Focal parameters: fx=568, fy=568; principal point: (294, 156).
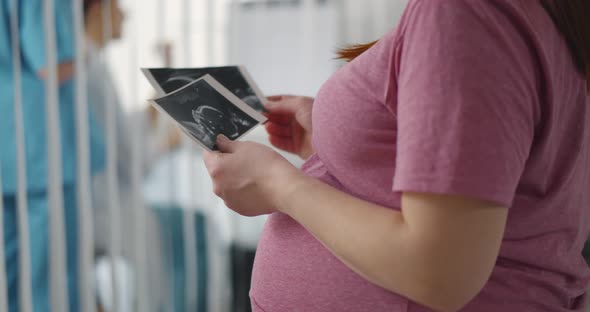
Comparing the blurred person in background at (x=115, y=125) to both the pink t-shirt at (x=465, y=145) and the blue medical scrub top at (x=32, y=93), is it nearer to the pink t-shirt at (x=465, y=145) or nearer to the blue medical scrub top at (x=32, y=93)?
the blue medical scrub top at (x=32, y=93)

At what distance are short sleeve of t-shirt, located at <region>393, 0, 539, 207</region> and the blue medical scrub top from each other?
4.12 feet

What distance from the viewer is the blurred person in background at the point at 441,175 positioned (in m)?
0.47

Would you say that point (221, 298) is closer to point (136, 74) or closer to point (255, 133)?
point (255, 133)

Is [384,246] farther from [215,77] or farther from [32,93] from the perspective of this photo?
[32,93]

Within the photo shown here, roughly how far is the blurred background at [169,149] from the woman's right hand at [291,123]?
2.34 ft

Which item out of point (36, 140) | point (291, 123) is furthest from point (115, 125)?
point (291, 123)

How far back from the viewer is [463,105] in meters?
0.47

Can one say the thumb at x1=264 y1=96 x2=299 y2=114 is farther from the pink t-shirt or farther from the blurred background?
the blurred background

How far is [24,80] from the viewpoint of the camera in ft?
5.09

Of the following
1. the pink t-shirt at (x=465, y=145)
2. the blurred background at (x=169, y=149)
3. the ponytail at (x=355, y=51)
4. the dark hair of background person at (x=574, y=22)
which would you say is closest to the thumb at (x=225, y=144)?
the pink t-shirt at (x=465, y=145)

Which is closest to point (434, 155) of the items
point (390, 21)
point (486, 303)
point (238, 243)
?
point (486, 303)

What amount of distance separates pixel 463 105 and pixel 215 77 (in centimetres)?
54

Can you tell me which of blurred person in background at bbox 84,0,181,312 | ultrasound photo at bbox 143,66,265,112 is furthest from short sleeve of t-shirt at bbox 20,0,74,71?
ultrasound photo at bbox 143,66,265,112

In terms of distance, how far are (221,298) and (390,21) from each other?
1.40 metres
